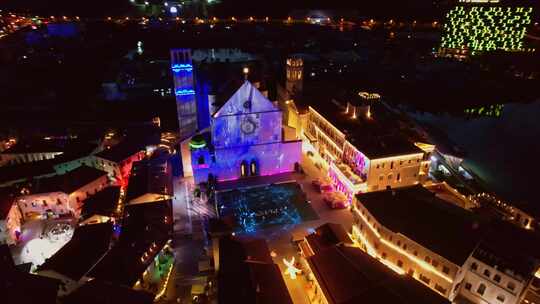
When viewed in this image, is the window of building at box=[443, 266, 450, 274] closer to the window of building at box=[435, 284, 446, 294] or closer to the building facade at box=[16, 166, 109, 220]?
the window of building at box=[435, 284, 446, 294]

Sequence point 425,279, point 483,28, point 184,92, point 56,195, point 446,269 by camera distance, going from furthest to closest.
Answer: point 483,28 < point 184,92 < point 56,195 < point 425,279 < point 446,269

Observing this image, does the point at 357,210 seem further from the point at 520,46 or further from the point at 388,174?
the point at 520,46

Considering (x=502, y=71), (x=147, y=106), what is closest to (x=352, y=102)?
(x=147, y=106)

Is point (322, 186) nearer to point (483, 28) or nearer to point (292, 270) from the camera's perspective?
point (292, 270)

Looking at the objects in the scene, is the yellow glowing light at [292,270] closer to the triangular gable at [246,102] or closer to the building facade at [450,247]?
the building facade at [450,247]

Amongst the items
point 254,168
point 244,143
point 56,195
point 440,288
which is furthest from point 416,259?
point 56,195

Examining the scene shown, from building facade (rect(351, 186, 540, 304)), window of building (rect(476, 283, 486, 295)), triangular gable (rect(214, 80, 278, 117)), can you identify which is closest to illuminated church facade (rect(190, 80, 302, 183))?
triangular gable (rect(214, 80, 278, 117))

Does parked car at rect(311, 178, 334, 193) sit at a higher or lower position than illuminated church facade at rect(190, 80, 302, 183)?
lower
